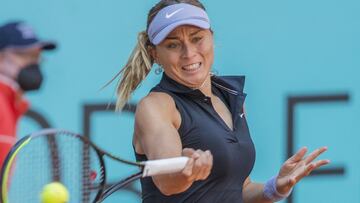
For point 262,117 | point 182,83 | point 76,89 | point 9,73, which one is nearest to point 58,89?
point 76,89

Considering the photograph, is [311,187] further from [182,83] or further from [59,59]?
[182,83]

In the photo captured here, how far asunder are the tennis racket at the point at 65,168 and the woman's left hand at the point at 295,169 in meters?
0.56

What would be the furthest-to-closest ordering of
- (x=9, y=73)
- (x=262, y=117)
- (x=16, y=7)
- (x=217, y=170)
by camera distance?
(x=262, y=117) < (x=16, y=7) < (x=217, y=170) < (x=9, y=73)

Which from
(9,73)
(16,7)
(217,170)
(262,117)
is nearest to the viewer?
(9,73)

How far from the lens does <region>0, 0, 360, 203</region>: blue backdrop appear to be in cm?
462

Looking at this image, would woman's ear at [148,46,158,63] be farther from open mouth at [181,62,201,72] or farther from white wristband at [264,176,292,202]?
white wristband at [264,176,292,202]

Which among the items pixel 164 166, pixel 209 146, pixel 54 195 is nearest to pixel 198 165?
pixel 164 166

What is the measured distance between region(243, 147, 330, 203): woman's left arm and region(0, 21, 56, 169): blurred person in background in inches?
38.8

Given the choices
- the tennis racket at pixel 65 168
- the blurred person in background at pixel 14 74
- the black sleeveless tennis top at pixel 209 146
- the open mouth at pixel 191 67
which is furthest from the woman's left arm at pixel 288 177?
the blurred person in background at pixel 14 74

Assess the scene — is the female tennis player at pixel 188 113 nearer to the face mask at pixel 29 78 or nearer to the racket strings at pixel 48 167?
the racket strings at pixel 48 167

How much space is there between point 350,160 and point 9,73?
2.44 meters

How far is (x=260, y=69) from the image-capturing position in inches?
194

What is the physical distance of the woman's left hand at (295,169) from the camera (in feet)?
12.0

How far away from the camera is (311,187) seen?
199 inches
